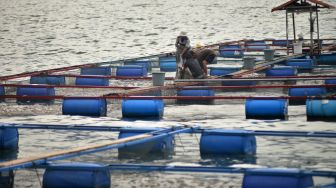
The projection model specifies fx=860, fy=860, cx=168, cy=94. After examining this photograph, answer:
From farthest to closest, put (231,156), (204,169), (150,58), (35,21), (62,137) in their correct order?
(35,21) → (150,58) → (62,137) → (231,156) → (204,169)

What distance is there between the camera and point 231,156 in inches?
731

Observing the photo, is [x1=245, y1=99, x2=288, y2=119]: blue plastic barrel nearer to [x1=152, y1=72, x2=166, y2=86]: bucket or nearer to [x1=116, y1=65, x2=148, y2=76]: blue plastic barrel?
[x1=152, y1=72, x2=166, y2=86]: bucket

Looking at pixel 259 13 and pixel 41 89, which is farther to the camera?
pixel 259 13

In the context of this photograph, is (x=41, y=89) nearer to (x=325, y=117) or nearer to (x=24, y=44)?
(x=325, y=117)

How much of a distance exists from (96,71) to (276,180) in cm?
2305

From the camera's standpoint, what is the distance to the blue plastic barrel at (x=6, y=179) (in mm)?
15977

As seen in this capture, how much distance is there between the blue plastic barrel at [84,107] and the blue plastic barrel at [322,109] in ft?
20.0

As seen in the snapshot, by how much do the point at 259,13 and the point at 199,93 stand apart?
90.3m

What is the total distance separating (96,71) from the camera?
36438 millimetres

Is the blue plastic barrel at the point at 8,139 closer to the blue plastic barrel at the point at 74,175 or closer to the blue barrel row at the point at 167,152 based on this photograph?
the blue barrel row at the point at 167,152

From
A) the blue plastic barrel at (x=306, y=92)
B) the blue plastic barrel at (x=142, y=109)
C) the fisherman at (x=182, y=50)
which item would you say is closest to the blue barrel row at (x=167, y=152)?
the blue plastic barrel at (x=142, y=109)

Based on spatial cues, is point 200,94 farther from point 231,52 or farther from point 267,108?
point 231,52

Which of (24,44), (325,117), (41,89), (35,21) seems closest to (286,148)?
(325,117)

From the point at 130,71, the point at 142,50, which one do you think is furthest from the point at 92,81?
the point at 142,50
